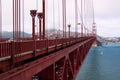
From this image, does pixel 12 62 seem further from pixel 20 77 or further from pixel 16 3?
pixel 16 3

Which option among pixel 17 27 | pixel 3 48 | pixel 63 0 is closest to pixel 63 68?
pixel 17 27

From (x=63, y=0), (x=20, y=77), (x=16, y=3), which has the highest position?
(x=63, y=0)

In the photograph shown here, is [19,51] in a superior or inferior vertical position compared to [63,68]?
superior

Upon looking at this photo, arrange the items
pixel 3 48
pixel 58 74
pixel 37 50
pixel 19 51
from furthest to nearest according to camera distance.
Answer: pixel 58 74, pixel 37 50, pixel 19 51, pixel 3 48

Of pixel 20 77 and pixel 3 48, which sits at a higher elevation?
pixel 3 48

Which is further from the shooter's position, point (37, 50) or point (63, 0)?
point (63, 0)

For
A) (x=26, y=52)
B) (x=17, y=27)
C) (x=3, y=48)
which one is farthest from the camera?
(x=17, y=27)

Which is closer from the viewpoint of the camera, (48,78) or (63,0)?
(48,78)

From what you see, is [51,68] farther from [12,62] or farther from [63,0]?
[63,0]

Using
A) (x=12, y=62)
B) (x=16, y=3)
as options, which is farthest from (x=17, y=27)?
(x=12, y=62)
